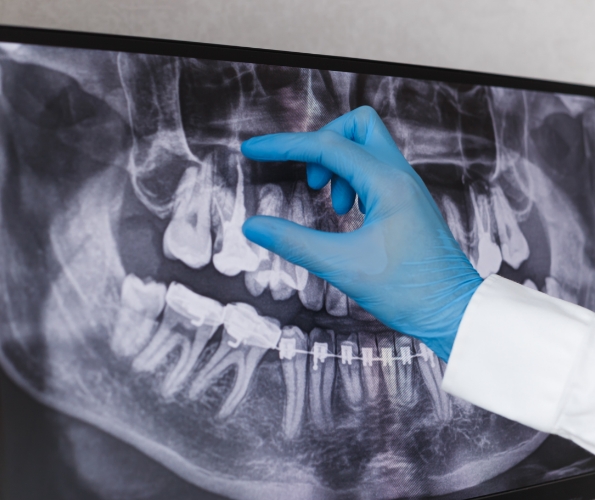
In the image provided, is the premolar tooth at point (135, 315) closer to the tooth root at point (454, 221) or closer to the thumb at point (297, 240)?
the thumb at point (297, 240)

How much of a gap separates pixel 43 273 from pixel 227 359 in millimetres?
266

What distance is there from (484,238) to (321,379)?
0.41 meters

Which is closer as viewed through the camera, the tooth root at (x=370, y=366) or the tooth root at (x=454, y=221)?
the tooth root at (x=370, y=366)

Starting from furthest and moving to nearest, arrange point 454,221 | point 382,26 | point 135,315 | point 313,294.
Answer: point 382,26, point 454,221, point 313,294, point 135,315

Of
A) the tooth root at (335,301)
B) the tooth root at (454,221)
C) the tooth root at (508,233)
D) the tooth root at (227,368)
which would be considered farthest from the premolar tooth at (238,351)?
the tooth root at (508,233)

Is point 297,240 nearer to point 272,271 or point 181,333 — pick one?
point 272,271

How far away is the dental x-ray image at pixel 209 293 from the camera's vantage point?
661 millimetres

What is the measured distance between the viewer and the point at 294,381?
771 mm

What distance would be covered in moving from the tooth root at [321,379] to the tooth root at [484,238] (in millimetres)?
332

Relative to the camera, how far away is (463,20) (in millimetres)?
1119

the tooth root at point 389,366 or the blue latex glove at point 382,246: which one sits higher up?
the blue latex glove at point 382,246

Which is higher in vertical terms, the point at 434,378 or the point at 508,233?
the point at 508,233

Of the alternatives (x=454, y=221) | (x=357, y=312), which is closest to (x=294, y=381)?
(x=357, y=312)

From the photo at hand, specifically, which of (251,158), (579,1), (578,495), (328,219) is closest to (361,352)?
(328,219)
